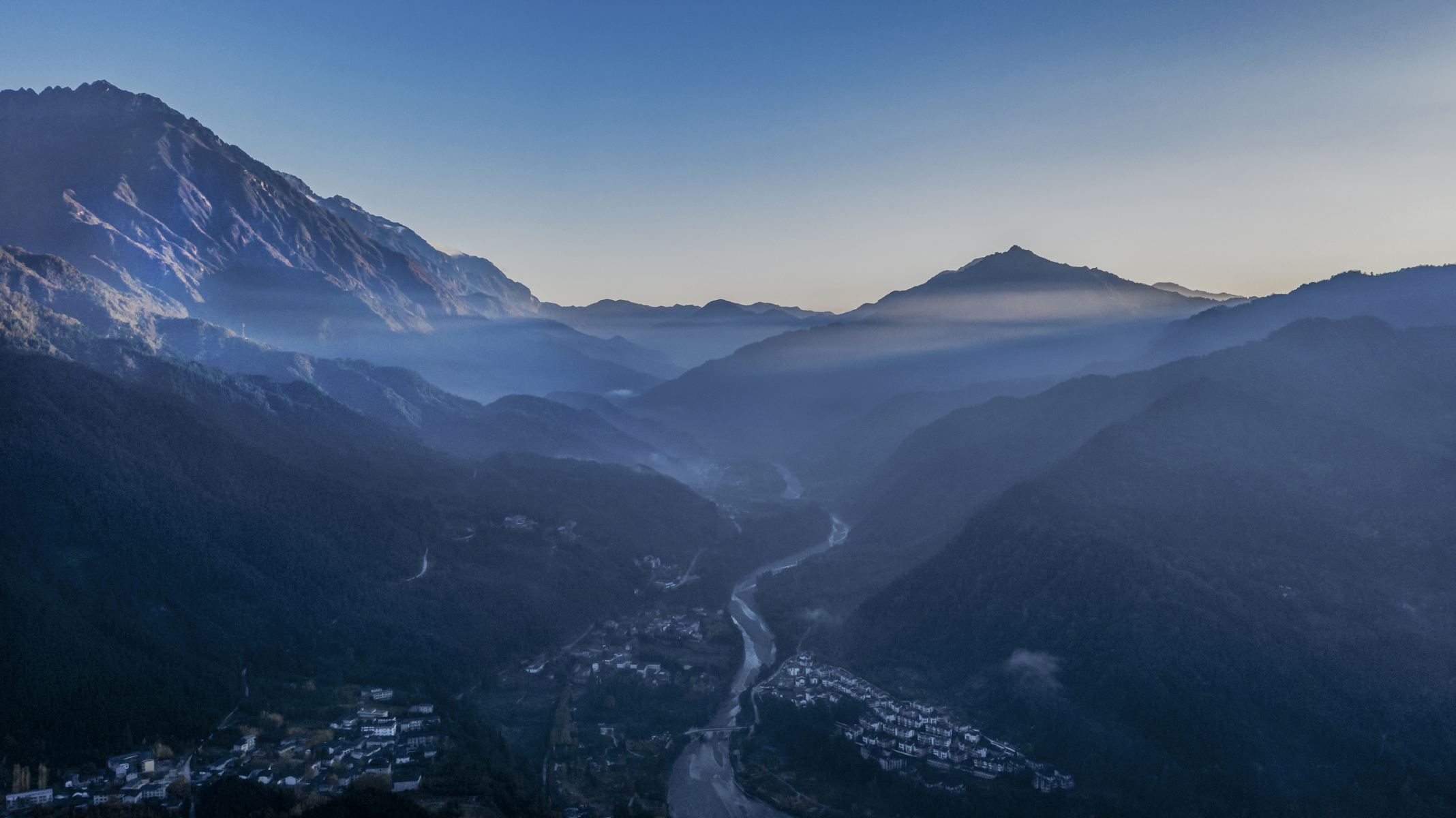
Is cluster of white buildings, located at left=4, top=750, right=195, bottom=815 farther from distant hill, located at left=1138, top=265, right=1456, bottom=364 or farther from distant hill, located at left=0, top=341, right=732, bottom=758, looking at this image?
distant hill, located at left=1138, top=265, right=1456, bottom=364

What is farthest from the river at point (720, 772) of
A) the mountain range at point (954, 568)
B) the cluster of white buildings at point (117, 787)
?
the cluster of white buildings at point (117, 787)

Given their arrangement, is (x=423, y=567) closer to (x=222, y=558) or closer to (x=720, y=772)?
(x=222, y=558)

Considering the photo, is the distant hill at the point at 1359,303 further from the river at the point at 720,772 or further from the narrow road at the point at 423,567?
the narrow road at the point at 423,567

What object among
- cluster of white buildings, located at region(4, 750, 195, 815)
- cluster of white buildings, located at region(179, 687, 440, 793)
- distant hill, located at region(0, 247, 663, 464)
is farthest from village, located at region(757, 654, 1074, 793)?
distant hill, located at region(0, 247, 663, 464)

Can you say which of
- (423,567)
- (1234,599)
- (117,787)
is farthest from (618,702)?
(1234,599)

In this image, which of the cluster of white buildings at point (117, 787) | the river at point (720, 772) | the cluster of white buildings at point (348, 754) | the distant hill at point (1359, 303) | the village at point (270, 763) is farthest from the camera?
→ the distant hill at point (1359, 303)

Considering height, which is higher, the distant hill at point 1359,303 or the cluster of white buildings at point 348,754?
the distant hill at point 1359,303

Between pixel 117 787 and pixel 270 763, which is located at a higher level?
pixel 117 787
